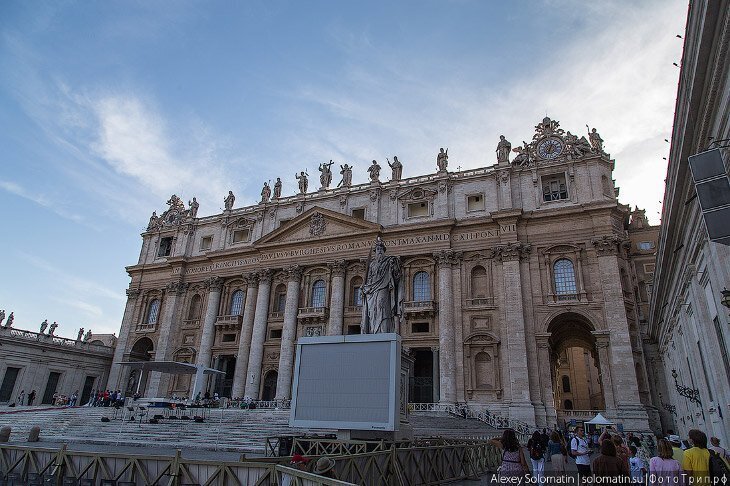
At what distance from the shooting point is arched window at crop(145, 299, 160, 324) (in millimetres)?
46000

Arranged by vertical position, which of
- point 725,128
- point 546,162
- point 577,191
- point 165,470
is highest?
point 546,162

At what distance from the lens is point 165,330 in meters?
43.3

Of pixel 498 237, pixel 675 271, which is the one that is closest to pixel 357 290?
pixel 498 237

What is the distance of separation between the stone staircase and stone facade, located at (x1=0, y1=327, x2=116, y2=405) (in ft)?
38.4

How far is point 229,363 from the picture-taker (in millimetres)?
41719

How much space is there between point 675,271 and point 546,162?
66.8ft

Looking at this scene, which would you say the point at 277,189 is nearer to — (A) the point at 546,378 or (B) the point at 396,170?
(B) the point at 396,170

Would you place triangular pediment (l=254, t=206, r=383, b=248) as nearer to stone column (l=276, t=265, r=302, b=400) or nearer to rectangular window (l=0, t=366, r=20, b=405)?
stone column (l=276, t=265, r=302, b=400)

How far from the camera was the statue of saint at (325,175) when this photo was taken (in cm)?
4342

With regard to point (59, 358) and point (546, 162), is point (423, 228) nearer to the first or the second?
point (546, 162)

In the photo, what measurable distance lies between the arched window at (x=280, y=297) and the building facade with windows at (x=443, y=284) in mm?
120

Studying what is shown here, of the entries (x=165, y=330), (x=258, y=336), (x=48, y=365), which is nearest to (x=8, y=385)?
(x=48, y=365)

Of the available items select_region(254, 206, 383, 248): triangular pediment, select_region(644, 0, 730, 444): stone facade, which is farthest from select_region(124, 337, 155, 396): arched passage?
select_region(644, 0, 730, 444): stone facade

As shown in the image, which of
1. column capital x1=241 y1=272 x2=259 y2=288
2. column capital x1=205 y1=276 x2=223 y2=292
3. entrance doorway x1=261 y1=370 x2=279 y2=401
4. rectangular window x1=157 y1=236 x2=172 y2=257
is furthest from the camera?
rectangular window x1=157 y1=236 x2=172 y2=257
